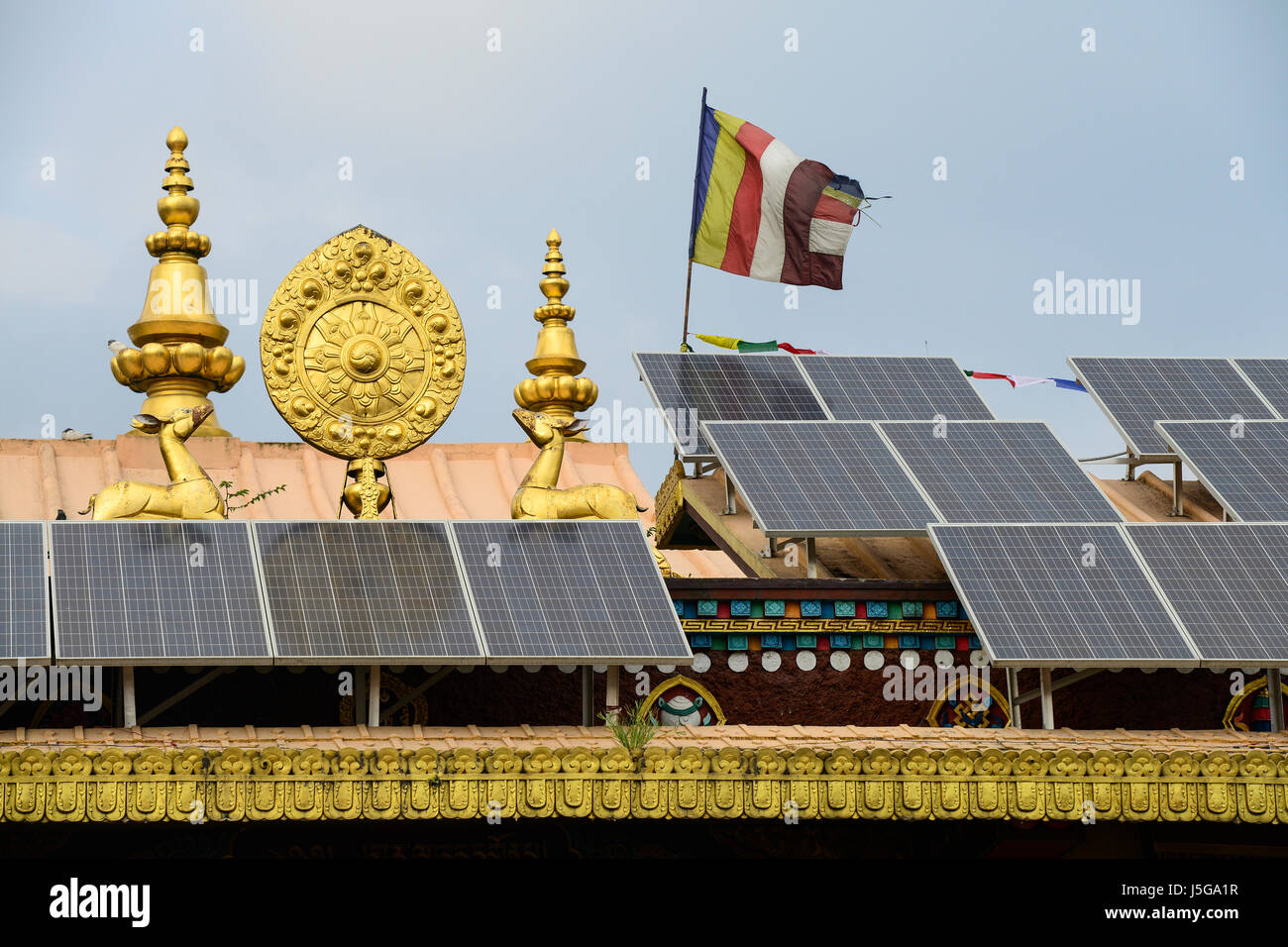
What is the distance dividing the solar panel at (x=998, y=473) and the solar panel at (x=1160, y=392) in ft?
3.86

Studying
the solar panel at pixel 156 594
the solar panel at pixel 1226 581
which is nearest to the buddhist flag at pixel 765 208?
the solar panel at pixel 1226 581

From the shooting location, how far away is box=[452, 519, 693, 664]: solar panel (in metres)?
14.9

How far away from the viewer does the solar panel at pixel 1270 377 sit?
805 inches

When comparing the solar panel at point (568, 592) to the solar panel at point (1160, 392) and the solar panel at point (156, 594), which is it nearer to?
the solar panel at point (156, 594)

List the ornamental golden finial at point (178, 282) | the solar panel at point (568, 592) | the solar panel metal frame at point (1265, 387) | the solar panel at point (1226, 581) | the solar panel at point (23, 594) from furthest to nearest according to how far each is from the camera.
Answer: the ornamental golden finial at point (178, 282) → the solar panel metal frame at point (1265, 387) → the solar panel at point (1226, 581) → the solar panel at point (568, 592) → the solar panel at point (23, 594)

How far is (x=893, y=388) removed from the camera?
20.4 meters

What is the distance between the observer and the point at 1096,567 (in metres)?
16.5

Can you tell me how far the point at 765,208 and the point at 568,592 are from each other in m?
8.02

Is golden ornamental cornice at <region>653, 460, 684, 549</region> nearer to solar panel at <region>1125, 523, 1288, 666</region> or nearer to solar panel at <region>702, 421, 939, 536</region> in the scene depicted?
solar panel at <region>702, 421, 939, 536</region>

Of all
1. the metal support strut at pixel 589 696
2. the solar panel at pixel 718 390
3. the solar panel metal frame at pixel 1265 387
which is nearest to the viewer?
the metal support strut at pixel 589 696

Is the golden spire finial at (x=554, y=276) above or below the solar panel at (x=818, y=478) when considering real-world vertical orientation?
above

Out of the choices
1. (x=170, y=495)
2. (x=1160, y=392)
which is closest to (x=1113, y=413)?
(x=1160, y=392)
